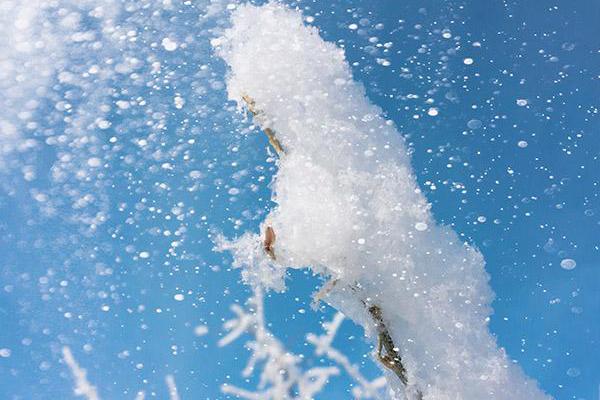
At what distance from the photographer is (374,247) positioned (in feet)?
5.24

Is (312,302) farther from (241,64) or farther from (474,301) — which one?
(241,64)

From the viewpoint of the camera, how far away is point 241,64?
7.00ft

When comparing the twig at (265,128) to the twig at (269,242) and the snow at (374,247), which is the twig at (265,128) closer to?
the snow at (374,247)

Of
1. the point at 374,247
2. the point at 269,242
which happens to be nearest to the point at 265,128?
the point at 269,242

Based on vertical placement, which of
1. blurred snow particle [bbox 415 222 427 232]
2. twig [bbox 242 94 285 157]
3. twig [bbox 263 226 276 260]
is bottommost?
twig [bbox 263 226 276 260]

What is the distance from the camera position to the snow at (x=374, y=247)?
1.57 m

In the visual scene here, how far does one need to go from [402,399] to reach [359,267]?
1.33ft

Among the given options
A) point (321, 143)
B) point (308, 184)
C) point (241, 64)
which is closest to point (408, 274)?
point (308, 184)

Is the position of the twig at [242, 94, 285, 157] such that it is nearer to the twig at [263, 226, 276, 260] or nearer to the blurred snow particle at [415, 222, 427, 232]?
the twig at [263, 226, 276, 260]

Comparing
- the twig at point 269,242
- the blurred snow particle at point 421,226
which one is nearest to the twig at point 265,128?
the twig at point 269,242

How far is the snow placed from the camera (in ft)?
5.15

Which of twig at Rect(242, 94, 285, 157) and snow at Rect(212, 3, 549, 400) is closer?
snow at Rect(212, 3, 549, 400)

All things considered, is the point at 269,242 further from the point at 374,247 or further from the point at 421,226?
the point at 421,226

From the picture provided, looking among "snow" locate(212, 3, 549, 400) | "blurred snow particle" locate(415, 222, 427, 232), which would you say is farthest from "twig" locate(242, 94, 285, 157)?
"blurred snow particle" locate(415, 222, 427, 232)
